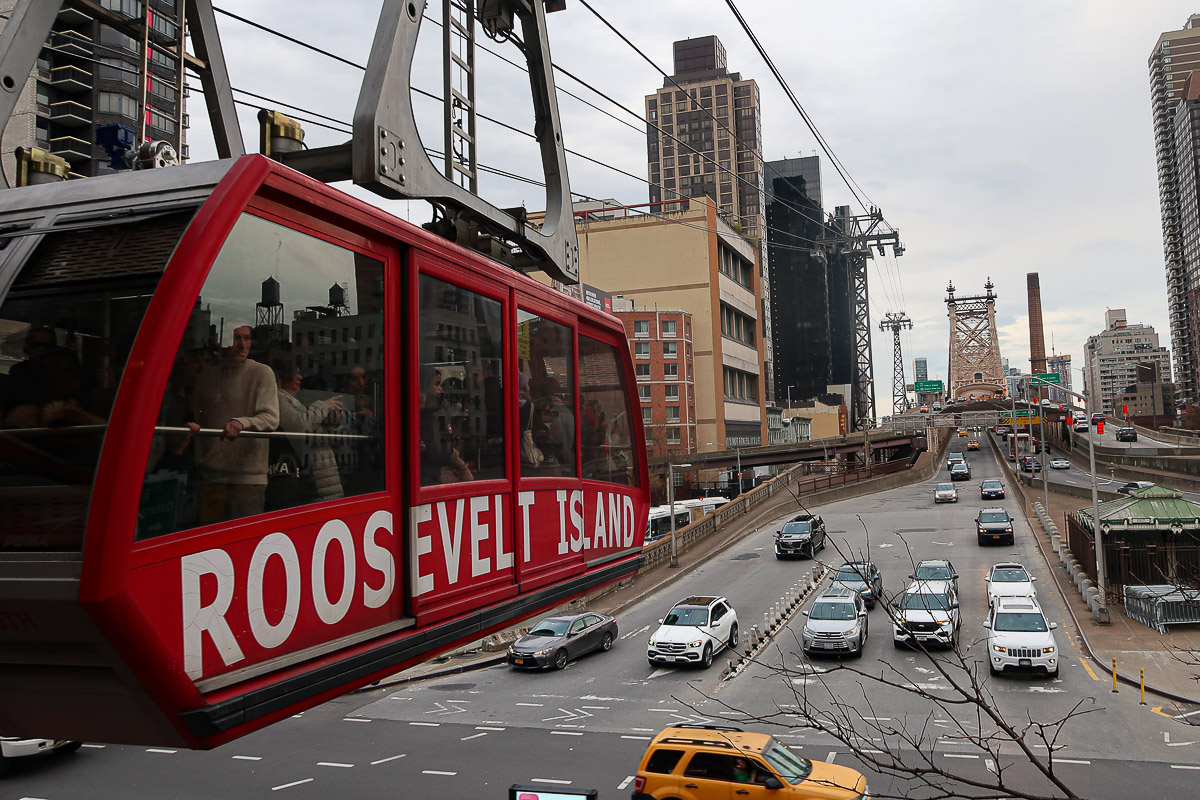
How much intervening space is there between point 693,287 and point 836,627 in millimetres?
53546

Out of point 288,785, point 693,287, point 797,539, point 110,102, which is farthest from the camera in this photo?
point 693,287

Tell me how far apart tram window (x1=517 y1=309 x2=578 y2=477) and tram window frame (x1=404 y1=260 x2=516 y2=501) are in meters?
0.23

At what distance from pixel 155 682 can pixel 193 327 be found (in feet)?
4.23

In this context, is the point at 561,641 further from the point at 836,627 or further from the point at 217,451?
the point at 217,451

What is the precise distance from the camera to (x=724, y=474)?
294 feet

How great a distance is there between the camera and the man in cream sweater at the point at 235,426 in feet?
10.7

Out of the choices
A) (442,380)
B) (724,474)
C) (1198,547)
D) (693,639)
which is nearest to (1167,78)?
(724,474)

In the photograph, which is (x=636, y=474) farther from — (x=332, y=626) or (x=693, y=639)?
(x=693, y=639)

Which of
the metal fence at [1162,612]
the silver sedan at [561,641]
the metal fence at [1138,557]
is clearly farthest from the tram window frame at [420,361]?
the metal fence at [1138,557]

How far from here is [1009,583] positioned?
26.9m

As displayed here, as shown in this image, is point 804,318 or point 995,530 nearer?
point 995,530

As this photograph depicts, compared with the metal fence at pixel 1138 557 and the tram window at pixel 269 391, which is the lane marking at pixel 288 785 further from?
the metal fence at pixel 1138 557

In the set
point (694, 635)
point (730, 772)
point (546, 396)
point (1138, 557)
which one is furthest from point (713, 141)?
point (546, 396)

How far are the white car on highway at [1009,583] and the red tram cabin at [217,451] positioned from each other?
24.1 metres
